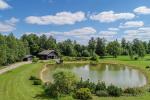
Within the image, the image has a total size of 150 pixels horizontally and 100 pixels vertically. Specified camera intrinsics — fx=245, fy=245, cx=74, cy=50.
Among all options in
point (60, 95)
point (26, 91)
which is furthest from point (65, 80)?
point (26, 91)

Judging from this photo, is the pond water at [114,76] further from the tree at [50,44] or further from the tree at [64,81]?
the tree at [50,44]

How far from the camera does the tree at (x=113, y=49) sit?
104631mm

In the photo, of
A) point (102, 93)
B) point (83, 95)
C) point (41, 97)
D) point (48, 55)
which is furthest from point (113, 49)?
point (41, 97)

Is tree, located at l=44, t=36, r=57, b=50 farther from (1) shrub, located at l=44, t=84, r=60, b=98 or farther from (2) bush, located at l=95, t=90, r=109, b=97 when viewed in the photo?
(2) bush, located at l=95, t=90, r=109, b=97

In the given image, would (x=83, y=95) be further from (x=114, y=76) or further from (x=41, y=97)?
(x=114, y=76)

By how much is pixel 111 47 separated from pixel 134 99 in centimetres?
7738

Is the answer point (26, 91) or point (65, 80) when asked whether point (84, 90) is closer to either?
point (65, 80)

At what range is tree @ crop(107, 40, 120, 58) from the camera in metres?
105

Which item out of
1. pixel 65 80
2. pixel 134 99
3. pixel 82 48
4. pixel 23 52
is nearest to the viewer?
pixel 134 99

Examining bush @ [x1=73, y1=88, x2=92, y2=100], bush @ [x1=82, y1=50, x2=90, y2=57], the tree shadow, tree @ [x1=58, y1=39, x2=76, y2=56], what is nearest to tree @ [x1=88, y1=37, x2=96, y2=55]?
bush @ [x1=82, y1=50, x2=90, y2=57]

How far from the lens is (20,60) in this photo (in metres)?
89.0

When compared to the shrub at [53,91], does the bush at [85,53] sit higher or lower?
higher

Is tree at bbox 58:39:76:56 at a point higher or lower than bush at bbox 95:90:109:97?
higher

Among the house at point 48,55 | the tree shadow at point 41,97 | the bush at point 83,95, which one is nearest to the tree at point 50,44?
the house at point 48,55
